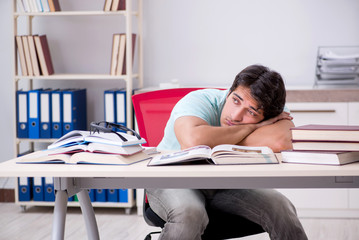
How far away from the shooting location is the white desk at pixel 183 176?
133cm

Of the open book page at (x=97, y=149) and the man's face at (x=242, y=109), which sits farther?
the man's face at (x=242, y=109)

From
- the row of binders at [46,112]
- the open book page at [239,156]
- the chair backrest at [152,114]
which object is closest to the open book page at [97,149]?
the open book page at [239,156]

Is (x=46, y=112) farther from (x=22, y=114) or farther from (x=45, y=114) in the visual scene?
(x=22, y=114)

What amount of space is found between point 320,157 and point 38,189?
2.62m

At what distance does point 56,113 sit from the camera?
3527 mm

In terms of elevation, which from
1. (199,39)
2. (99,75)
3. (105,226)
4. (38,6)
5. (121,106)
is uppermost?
(38,6)

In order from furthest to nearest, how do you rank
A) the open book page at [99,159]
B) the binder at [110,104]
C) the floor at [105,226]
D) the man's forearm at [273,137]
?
the binder at [110,104] < the floor at [105,226] < the man's forearm at [273,137] < the open book page at [99,159]

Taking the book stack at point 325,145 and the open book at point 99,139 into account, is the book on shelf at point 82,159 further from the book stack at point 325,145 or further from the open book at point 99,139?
the book stack at point 325,145

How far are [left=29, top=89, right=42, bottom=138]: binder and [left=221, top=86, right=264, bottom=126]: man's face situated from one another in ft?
6.58

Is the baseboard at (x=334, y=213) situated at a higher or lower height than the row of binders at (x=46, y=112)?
lower

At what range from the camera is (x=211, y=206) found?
5.93 ft

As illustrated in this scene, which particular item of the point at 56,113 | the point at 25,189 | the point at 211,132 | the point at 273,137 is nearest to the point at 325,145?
the point at 273,137

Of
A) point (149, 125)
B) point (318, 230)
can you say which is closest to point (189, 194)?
point (149, 125)

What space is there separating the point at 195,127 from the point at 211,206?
29 cm
